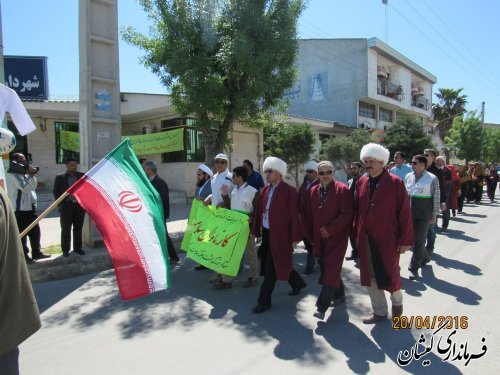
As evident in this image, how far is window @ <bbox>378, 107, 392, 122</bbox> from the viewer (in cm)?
3212

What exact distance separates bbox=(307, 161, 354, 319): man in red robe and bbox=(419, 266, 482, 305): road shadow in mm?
1816

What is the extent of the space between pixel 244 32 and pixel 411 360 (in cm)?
724

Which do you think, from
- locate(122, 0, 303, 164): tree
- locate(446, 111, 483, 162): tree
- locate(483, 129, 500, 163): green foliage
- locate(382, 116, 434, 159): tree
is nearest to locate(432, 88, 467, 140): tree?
locate(483, 129, 500, 163): green foliage

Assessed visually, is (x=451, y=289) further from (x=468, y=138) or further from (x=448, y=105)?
(x=448, y=105)

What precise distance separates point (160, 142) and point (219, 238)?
428 inches

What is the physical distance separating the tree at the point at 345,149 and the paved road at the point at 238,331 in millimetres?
13059

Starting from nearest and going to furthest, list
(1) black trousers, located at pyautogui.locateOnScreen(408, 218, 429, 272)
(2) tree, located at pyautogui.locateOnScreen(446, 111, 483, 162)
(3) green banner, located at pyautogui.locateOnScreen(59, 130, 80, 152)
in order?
(1) black trousers, located at pyautogui.locateOnScreen(408, 218, 429, 272), (3) green banner, located at pyautogui.locateOnScreen(59, 130, 80, 152), (2) tree, located at pyautogui.locateOnScreen(446, 111, 483, 162)

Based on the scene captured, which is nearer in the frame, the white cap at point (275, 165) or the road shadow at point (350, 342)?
the road shadow at point (350, 342)

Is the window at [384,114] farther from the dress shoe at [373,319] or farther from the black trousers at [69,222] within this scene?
the dress shoe at [373,319]

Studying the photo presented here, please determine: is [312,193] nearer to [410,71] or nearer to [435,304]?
[435,304]

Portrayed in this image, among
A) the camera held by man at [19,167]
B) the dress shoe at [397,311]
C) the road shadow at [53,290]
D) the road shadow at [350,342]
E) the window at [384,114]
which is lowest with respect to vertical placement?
the road shadow at [53,290]

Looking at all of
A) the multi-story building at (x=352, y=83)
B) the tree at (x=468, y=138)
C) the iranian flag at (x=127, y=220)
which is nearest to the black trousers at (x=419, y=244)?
the iranian flag at (x=127, y=220)

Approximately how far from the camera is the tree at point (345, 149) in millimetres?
18719
